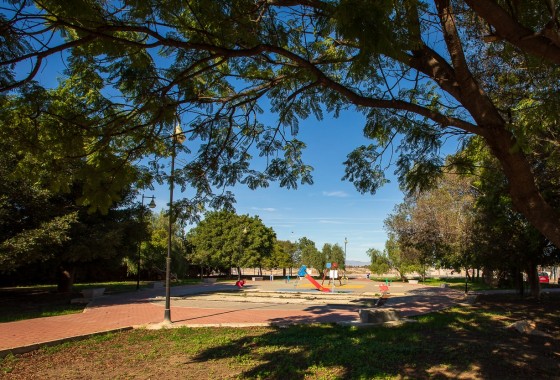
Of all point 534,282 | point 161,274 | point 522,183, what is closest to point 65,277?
point 161,274

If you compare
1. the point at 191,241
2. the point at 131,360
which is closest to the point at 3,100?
the point at 131,360

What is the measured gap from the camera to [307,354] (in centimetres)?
772

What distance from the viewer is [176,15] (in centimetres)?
488

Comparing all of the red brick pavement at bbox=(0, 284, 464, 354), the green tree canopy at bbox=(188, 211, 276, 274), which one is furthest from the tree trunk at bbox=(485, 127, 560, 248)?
the green tree canopy at bbox=(188, 211, 276, 274)

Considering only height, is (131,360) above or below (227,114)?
below

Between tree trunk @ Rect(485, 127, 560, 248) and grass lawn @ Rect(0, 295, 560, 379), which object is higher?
tree trunk @ Rect(485, 127, 560, 248)

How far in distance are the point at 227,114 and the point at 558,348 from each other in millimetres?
8131

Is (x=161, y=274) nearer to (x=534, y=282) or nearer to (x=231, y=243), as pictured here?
(x=231, y=243)

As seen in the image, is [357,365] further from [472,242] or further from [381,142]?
[472,242]

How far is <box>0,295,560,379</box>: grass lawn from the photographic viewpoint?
21.5 ft

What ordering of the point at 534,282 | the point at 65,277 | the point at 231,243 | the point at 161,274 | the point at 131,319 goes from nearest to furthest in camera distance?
the point at 131,319, the point at 534,282, the point at 65,277, the point at 161,274, the point at 231,243

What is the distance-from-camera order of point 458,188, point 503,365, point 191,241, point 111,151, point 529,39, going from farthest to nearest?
point 191,241
point 458,188
point 503,365
point 111,151
point 529,39

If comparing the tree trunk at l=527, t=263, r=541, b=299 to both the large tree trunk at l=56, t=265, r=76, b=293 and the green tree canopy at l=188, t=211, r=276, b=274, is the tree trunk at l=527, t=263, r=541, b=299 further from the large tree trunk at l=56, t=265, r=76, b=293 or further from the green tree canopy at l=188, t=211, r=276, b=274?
the green tree canopy at l=188, t=211, r=276, b=274

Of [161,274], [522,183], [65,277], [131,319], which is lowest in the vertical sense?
[161,274]
